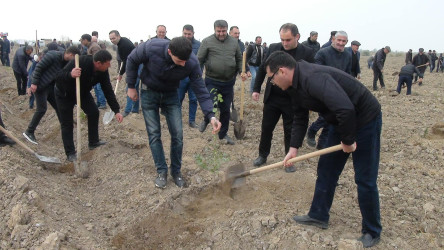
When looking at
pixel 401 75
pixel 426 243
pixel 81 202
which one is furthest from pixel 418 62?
pixel 81 202

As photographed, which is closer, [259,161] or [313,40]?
[259,161]

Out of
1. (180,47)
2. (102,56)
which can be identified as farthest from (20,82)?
(180,47)

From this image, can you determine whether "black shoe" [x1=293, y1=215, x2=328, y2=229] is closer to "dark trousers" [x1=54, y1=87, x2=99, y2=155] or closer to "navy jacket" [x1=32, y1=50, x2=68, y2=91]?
"dark trousers" [x1=54, y1=87, x2=99, y2=155]

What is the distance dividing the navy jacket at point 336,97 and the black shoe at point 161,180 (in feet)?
6.27

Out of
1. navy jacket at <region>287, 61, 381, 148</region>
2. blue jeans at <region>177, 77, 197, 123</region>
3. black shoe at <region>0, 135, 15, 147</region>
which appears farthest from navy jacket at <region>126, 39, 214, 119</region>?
black shoe at <region>0, 135, 15, 147</region>

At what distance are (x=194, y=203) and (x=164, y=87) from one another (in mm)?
1280

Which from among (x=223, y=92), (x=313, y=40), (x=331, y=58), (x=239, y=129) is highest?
(x=313, y=40)

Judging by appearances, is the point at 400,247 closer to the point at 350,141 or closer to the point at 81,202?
the point at 350,141

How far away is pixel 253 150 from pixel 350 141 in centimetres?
301

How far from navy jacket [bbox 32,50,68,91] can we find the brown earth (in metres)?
1.03

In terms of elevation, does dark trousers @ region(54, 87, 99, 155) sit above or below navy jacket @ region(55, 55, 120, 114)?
below

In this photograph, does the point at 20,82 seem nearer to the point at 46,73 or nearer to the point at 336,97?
the point at 46,73

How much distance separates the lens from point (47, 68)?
563 cm

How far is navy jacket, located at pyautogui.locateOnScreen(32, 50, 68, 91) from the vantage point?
552 centimetres
